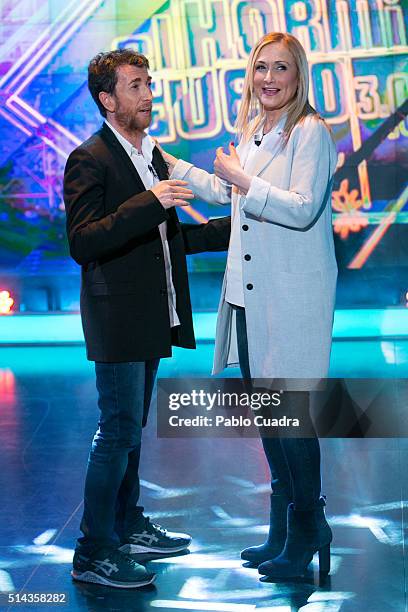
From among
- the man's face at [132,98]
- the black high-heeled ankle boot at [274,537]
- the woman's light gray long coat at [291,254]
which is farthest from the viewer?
the black high-heeled ankle boot at [274,537]

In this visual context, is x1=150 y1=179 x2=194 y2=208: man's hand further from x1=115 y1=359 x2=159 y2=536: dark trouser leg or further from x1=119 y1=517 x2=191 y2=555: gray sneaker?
x1=119 y1=517 x2=191 y2=555: gray sneaker

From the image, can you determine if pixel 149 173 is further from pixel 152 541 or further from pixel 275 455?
pixel 152 541

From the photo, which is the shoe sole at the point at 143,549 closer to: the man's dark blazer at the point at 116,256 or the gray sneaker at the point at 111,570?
the gray sneaker at the point at 111,570

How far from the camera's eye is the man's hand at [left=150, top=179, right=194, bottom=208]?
223 centimetres

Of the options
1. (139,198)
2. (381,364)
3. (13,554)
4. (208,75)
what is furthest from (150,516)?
(208,75)

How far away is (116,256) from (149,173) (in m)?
0.22

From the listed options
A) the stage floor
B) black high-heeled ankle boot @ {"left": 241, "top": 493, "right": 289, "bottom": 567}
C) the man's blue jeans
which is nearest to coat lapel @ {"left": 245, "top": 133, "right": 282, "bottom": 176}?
the man's blue jeans

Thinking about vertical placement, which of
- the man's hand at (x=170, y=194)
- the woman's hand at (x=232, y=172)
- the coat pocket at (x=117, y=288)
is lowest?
the coat pocket at (x=117, y=288)

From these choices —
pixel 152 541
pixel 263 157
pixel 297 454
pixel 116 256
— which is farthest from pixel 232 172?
pixel 152 541

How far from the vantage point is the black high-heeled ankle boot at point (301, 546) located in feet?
7.70

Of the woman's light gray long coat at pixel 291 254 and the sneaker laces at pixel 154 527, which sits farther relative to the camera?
the sneaker laces at pixel 154 527

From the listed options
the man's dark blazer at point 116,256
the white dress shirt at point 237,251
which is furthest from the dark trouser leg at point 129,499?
the white dress shirt at point 237,251

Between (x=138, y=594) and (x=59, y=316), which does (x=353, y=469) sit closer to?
(x=138, y=594)

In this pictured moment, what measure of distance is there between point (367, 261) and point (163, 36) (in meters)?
1.64
